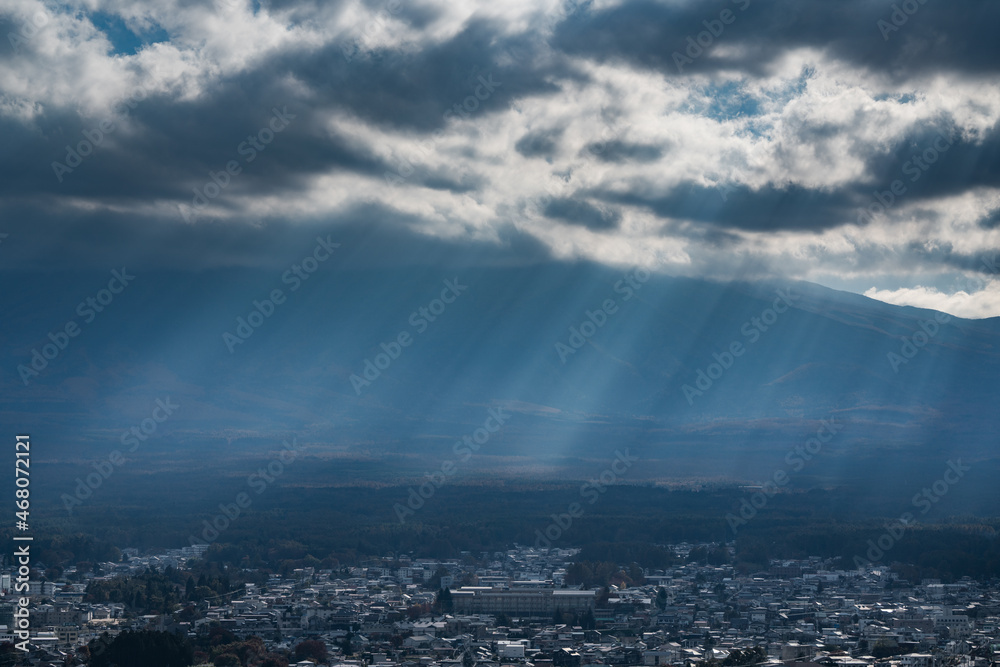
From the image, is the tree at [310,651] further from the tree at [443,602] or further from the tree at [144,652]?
the tree at [443,602]

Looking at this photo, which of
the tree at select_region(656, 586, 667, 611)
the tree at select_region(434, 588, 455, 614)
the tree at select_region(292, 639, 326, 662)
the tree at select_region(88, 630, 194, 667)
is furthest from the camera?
the tree at select_region(656, 586, 667, 611)

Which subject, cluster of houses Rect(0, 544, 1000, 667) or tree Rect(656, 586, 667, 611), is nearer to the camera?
cluster of houses Rect(0, 544, 1000, 667)

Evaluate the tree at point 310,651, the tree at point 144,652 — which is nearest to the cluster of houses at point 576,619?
the tree at point 310,651

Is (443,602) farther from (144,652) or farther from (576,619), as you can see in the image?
(144,652)

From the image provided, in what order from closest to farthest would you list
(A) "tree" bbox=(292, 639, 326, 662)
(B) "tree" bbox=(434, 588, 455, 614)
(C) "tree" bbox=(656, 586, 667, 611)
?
(A) "tree" bbox=(292, 639, 326, 662) < (B) "tree" bbox=(434, 588, 455, 614) < (C) "tree" bbox=(656, 586, 667, 611)

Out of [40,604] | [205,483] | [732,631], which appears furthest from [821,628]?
[205,483]

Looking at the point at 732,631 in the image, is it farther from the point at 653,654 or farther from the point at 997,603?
the point at 997,603

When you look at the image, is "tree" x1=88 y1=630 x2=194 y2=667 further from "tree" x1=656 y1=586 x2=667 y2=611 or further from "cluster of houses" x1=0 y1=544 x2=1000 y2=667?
"tree" x1=656 y1=586 x2=667 y2=611

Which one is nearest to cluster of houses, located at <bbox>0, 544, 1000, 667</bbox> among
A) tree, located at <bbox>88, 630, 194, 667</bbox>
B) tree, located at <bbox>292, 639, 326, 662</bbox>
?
tree, located at <bbox>292, 639, 326, 662</bbox>
